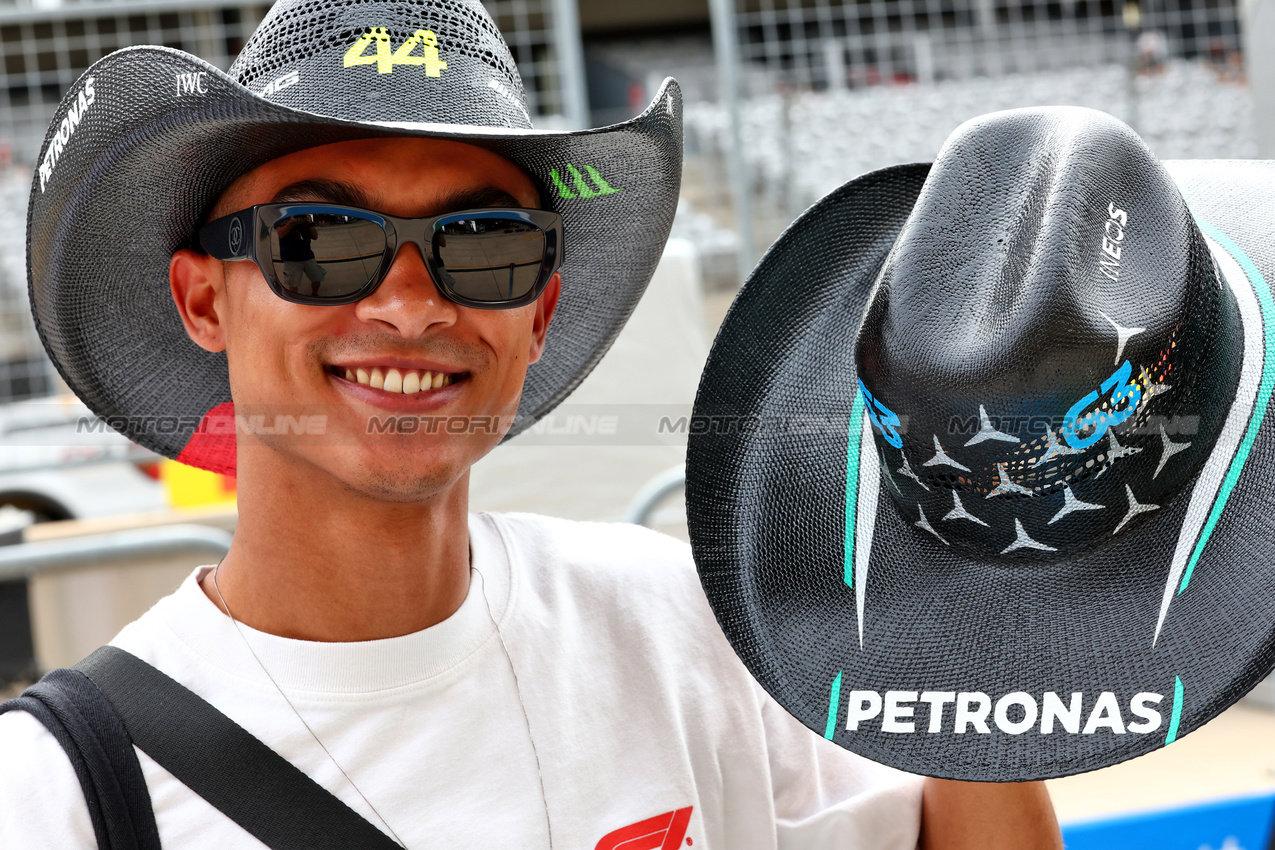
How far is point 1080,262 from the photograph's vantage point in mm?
1325

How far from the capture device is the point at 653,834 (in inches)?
68.1

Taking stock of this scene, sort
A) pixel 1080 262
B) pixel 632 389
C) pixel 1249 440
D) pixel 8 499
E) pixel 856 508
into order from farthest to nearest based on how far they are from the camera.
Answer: pixel 8 499, pixel 632 389, pixel 856 508, pixel 1249 440, pixel 1080 262

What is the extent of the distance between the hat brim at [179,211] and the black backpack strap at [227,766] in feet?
1.90

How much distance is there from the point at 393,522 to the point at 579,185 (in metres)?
0.61

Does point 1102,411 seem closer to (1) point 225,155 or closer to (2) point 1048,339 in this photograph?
(2) point 1048,339

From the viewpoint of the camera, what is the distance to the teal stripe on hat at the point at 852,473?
162 centimetres

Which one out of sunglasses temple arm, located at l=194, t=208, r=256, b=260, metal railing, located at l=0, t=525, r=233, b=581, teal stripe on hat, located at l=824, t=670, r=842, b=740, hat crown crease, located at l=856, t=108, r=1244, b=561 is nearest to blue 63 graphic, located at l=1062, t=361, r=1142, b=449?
hat crown crease, located at l=856, t=108, r=1244, b=561

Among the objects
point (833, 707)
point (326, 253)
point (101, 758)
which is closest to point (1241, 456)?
point (833, 707)

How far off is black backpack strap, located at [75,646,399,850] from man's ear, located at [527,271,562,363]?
698 millimetres

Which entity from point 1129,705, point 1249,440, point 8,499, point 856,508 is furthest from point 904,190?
point 8,499

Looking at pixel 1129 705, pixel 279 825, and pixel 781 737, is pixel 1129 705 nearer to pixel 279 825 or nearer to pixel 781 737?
pixel 781 737

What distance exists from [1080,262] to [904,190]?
0.42 m

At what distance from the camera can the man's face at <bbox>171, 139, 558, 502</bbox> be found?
1641 millimetres

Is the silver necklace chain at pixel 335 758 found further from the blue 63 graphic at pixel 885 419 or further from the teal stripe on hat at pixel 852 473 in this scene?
the blue 63 graphic at pixel 885 419
